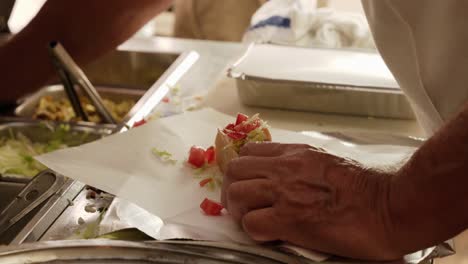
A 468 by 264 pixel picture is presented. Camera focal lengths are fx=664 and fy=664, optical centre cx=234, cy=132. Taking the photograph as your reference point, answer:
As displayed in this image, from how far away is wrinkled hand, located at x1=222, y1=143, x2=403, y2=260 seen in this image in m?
0.81

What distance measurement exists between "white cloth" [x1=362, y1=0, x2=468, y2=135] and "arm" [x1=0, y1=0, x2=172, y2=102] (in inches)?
31.4

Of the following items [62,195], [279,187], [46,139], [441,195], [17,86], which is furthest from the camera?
[17,86]

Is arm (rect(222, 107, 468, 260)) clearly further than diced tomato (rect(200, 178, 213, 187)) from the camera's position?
No

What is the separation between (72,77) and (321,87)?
0.59 metres

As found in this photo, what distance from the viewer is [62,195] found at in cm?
102

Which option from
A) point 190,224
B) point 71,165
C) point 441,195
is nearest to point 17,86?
point 71,165

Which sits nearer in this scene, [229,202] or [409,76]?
[229,202]

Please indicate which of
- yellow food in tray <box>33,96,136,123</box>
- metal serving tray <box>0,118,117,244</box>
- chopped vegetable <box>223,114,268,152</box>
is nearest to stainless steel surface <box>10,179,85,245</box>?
metal serving tray <box>0,118,117,244</box>

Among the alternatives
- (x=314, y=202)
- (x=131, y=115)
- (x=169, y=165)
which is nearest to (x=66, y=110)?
(x=131, y=115)

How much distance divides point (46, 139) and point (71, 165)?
1.63ft

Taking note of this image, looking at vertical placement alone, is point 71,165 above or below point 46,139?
above

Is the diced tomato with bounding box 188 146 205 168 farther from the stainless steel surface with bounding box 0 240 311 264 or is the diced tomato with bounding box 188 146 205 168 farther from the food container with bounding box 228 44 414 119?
the food container with bounding box 228 44 414 119

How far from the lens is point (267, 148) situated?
0.95 m

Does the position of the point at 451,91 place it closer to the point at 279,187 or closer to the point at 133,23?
the point at 279,187
